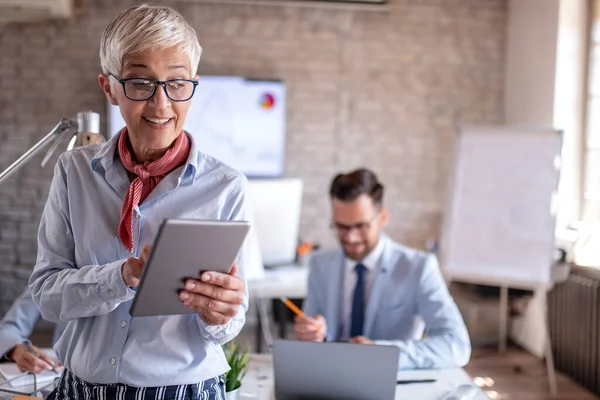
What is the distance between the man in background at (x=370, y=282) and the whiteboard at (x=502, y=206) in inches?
55.2

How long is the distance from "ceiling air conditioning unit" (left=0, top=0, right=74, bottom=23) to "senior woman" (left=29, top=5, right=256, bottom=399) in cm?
349

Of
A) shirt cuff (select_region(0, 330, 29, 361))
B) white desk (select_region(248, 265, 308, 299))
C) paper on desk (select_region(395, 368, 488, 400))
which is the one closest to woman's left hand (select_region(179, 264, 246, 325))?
paper on desk (select_region(395, 368, 488, 400))

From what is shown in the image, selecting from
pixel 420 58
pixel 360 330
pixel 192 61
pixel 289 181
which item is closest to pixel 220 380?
pixel 192 61

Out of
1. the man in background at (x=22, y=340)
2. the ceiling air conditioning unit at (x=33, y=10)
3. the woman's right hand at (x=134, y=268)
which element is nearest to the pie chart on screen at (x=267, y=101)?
the ceiling air conditioning unit at (x=33, y=10)

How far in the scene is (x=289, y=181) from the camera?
324 centimetres

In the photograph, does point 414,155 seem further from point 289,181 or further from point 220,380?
point 220,380

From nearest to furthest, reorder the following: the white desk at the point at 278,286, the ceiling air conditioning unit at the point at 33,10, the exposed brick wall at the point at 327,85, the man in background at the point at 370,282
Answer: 1. the man in background at the point at 370,282
2. the white desk at the point at 278,286
3. the ceiling air conditioning unit at the point at 33,10
4. the exposed brick wall at the point at 327,85

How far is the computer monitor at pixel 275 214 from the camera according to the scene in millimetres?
3166

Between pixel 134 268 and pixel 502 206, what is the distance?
298cm

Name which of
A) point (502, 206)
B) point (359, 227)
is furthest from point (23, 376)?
point (502, 206)

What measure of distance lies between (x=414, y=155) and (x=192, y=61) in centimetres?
404

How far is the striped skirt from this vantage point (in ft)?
3.46

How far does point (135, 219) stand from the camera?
1.06 m

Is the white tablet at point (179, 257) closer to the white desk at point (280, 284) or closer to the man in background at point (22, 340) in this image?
the man in background at point (22, 340)
